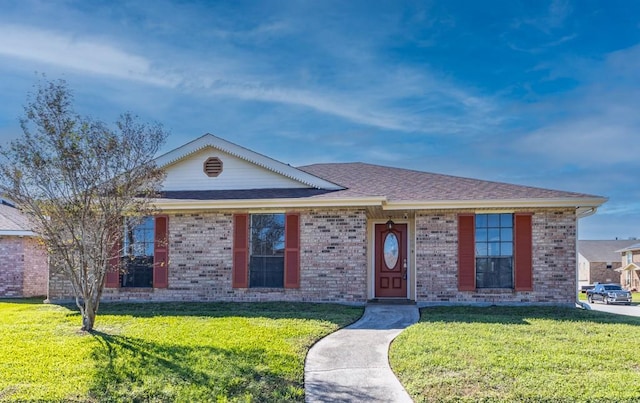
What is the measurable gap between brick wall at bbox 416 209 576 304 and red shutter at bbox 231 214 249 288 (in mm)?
4203

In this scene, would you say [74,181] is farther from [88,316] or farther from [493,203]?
[493,203]

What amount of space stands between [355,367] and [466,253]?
6.53m

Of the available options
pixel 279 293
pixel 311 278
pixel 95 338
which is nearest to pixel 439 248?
pixel 311 278

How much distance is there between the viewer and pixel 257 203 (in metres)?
12.6

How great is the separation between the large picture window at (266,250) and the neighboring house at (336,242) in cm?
2

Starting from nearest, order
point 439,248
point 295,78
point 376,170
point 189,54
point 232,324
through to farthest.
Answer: point 232,324 → point 189,54 → point 439,248 → point 295,78 → point 376,170

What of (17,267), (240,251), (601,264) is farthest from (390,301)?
(601,264)

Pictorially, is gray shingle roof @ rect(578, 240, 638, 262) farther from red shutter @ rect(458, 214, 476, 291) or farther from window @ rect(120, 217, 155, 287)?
window @ rect(120, 217, 155, 287)

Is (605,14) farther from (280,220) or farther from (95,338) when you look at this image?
(95,338)

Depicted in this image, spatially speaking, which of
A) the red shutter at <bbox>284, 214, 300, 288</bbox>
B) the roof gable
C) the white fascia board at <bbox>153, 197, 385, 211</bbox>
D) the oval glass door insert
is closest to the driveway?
the oval glass door insert

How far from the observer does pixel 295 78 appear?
13555mm

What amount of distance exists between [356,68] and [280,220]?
4245 millimetres

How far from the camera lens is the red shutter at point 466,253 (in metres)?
12.6

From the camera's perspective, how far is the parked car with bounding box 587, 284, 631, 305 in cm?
2731
